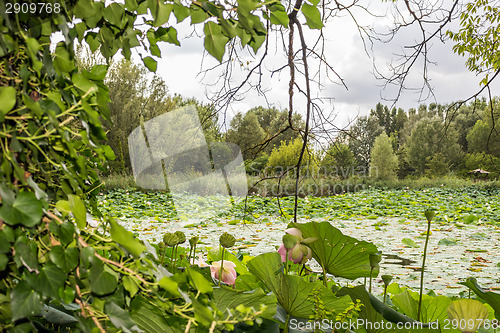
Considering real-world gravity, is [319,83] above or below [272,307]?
above

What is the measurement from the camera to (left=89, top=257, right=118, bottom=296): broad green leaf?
29 cm

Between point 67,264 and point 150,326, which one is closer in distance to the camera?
point 67,264

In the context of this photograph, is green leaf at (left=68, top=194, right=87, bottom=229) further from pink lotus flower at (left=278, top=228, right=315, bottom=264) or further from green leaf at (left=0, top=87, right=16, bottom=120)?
pink lotus flower at (left=278, top=228, right=315, bottom=264)

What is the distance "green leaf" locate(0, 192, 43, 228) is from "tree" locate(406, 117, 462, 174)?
20.1 metres

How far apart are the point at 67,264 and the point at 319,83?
1.54 metres

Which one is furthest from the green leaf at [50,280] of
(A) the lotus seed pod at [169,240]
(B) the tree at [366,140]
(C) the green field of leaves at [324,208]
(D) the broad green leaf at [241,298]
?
(B) the tree at [366,140]

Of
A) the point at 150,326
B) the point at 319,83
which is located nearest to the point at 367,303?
the point at 150,326

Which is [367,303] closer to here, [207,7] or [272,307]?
[272,307]

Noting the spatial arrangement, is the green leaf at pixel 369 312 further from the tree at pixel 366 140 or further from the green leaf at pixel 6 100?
the tree at pixel 366 140

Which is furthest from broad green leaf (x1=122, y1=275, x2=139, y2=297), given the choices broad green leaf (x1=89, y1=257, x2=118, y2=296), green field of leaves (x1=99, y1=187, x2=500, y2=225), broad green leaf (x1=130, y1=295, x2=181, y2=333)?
green field of leaves (x1=99, y1=187, x2=500, y2=225)

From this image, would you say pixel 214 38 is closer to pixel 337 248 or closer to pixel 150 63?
pixel 150 63

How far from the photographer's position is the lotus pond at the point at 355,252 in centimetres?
61

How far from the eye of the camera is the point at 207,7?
0.41 m

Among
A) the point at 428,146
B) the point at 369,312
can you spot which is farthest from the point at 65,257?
the point at 428,146
